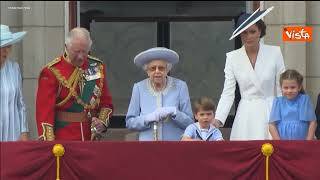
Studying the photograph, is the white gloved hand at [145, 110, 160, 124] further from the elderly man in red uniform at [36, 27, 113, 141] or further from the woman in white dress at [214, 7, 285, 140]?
the woman in white dress at [214, 7, 285, 140]

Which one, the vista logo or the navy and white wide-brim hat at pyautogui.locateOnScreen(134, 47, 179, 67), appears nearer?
the navy and white wide-brim hat at pyautogui.locateOnScreen(134, 47, 179, 67)

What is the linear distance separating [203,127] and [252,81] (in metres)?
0.54

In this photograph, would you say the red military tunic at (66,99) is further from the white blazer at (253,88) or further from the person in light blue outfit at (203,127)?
the white blazer at (253,88)

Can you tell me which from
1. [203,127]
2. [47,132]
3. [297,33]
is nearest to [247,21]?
[203,127]

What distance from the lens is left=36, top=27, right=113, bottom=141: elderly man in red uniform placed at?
5105mm

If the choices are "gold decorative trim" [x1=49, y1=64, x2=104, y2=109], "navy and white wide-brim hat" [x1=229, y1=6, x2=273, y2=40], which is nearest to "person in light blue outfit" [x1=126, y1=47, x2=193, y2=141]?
"gold decorative trim" [x1=49, y1=64, x2=104, y2=109]

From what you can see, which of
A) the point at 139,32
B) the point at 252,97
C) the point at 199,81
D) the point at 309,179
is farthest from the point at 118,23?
the point at 309,179

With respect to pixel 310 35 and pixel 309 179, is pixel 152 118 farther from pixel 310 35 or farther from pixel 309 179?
pixel 310 35

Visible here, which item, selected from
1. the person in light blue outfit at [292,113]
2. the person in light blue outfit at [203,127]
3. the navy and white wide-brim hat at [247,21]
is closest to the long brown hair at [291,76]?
the person in light blue outfit at [292,113]

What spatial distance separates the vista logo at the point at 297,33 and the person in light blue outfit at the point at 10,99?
3403 millimetres

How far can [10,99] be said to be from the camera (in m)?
5.10

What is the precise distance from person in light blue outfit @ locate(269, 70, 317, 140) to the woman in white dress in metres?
0.20

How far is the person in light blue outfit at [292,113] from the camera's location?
17.2 feet

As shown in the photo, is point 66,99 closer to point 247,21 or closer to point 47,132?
point 47,132
